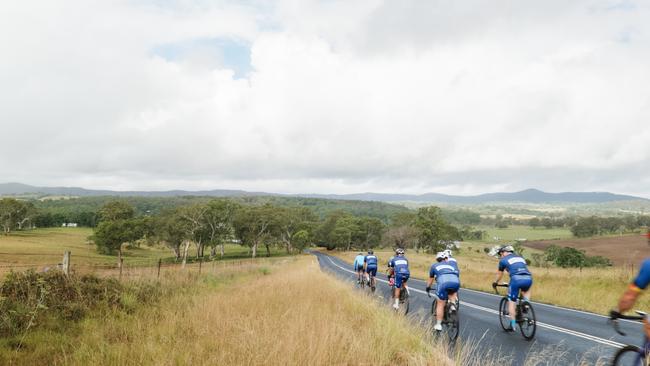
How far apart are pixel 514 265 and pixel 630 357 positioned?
431 centimetres

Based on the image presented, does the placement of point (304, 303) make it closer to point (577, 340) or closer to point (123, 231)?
point (577, 340)

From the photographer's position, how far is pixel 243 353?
17.9 ft

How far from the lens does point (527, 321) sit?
895cm

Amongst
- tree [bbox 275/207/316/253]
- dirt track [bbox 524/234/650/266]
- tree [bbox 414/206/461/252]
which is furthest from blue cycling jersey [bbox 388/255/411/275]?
tree [bbox 414/206/461/252]

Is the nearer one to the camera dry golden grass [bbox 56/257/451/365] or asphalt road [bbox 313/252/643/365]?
dry golden grass [bbox 56/257/451/365]

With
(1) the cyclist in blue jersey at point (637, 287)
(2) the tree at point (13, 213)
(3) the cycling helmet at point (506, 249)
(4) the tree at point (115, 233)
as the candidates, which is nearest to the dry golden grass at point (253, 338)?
(1) the cyclist in blue jersey at point (637, 287)

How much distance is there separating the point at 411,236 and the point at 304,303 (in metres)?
90.0

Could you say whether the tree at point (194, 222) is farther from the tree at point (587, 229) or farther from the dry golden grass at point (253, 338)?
the tree at point (587, 229)

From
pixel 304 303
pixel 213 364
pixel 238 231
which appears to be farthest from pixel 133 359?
pixel 238 231

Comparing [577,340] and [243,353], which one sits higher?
[243,353]

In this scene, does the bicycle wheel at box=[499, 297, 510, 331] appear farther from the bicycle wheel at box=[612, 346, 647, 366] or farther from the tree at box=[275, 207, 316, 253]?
the tree at box=[275, 207, 316, 253]

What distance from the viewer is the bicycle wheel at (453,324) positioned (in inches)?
360

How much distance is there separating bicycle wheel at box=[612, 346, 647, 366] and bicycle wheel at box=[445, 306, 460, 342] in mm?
4106

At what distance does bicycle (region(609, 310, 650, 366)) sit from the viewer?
4777 millimetres
